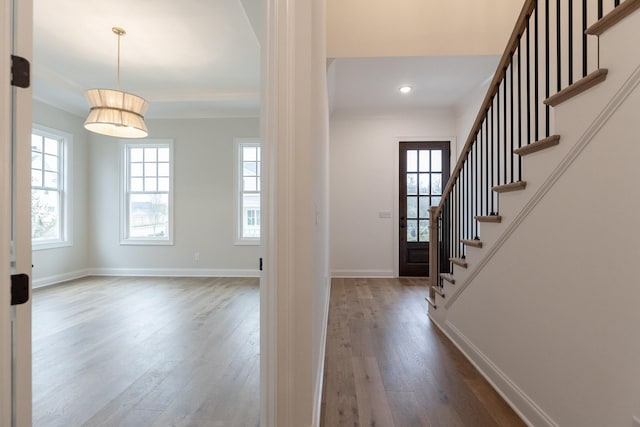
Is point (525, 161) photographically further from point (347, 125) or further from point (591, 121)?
point (347, 125)

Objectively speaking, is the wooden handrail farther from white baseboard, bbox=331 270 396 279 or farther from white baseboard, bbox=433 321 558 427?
white baseboard, bbox=331 270 396 279

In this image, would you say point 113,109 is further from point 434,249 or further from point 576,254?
point 576,254

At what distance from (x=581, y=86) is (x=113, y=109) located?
3922 mm

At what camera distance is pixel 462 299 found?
2.72m

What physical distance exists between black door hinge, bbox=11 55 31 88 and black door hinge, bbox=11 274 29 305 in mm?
Answer: 451

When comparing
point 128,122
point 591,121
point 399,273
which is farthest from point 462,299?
point 128,122

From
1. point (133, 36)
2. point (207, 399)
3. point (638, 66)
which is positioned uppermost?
point (133, 36)

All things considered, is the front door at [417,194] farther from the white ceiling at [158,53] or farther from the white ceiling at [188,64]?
the white ceiling at [158,53]

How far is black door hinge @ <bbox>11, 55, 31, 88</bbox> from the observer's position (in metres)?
0.78

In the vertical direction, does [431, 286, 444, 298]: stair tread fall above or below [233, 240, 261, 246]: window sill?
below

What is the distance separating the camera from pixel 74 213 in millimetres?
5699

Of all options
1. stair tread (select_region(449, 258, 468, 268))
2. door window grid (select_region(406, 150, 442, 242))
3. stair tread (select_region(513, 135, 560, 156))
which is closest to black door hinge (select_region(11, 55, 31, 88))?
stair tread (select_region(513, 135, 560, 156))

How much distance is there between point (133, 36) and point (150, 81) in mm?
1365

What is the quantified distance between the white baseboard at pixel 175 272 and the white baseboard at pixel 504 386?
403 centimetres
